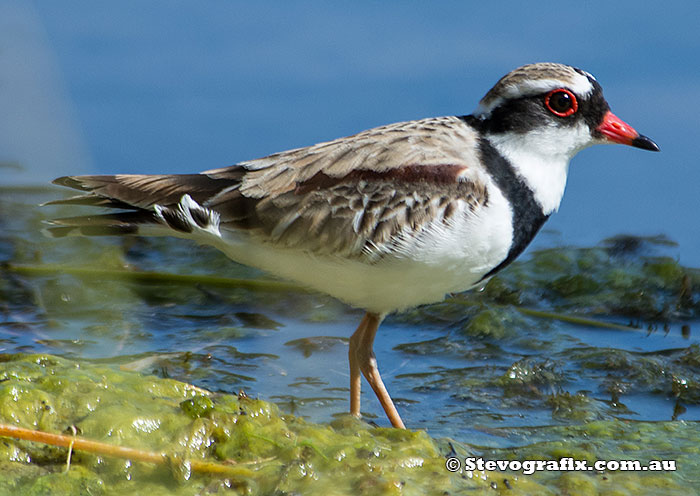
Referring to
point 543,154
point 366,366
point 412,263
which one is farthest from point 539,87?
point 366,366

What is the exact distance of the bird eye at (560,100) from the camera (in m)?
5.03

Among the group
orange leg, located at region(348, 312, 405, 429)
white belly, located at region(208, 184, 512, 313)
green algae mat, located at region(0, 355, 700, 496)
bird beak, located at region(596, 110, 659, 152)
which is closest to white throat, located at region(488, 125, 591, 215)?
bird beak, located at region(596, 110, 659, 152)

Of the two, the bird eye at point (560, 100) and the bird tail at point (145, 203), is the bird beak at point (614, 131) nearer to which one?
the bird eye at point (560, 100)

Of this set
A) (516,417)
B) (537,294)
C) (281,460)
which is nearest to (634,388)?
(516,417)

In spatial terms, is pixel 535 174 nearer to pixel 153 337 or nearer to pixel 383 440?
pixel 383 440

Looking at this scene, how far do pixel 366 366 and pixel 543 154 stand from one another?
152 cm

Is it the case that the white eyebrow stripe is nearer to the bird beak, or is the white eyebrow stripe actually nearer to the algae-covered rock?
the bird beak

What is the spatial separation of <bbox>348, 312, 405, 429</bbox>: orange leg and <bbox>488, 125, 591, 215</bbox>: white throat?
1102 millimetres

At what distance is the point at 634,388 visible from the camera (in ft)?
19.1

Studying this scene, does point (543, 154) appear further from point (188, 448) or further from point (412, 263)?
point (188, 448)

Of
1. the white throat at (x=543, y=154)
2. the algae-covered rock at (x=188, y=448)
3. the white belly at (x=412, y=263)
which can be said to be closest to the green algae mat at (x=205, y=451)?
the algae-covered rock at (x=188, y=448)

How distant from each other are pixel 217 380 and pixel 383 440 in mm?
1652

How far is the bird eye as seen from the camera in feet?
16.5

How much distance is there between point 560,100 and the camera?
5039 mm
